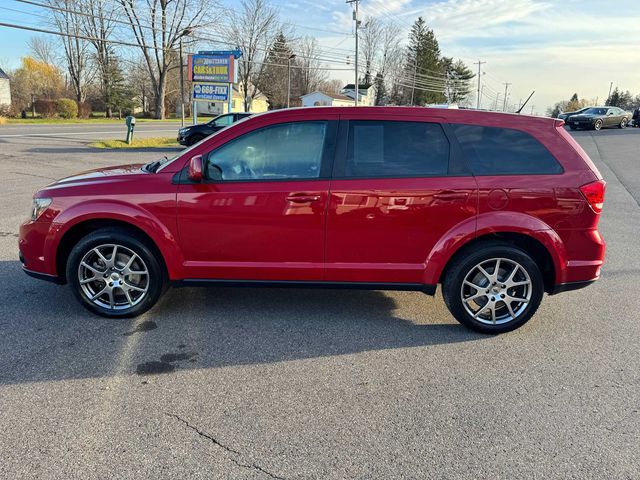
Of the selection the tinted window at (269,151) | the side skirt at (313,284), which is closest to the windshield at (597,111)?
the side skirt at (313,284)

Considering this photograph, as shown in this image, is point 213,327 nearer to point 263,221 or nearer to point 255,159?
point 263,221

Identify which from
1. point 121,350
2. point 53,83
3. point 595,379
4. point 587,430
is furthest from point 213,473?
point 53,83

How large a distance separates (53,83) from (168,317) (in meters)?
63.6

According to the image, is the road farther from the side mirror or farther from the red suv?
the side mirror

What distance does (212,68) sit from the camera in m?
21.2

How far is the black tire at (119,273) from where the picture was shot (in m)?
3.86

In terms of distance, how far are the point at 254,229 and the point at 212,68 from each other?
64.0 feet

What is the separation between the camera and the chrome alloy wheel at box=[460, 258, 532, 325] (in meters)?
3.81

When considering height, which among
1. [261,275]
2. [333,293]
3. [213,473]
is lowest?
[213,473]

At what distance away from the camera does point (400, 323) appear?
4.07 meters

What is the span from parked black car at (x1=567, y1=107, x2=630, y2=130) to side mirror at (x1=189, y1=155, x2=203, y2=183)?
3470 centimetres

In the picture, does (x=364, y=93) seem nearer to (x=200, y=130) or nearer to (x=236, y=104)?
(x=236, y=104)

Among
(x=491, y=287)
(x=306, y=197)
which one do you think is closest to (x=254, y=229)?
(x=306, y=197)

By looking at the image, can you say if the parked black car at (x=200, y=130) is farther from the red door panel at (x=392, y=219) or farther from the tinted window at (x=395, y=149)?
the red door panel at (x=392, y=219)
